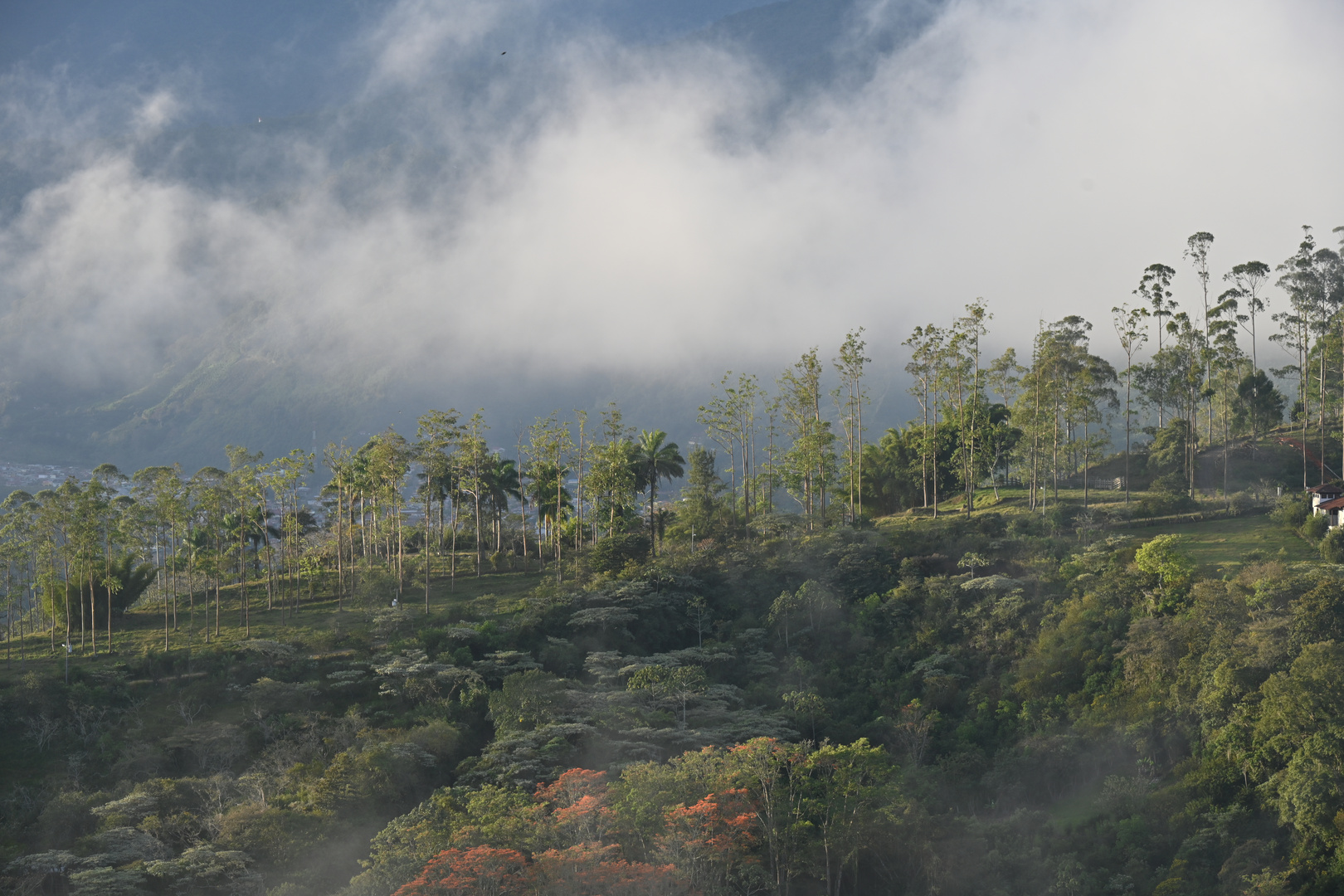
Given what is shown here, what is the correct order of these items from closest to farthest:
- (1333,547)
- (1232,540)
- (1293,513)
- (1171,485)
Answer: (1333,547), (1232,540), (1293,513), (1171,485)

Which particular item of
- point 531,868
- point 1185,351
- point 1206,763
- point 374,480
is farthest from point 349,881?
point 1185,351

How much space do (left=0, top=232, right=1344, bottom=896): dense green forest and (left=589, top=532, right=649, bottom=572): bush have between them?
190 millimetres

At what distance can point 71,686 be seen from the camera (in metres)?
42.5

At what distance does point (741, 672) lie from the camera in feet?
157

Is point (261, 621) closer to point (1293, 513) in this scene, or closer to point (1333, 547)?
point (1333, 547)

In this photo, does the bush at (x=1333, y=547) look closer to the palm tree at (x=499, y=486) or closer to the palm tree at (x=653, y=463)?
the palm tree at (x=653, y=463)

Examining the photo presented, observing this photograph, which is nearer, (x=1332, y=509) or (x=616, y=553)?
(x=1332, y=509)

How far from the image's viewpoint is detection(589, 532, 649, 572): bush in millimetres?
57969

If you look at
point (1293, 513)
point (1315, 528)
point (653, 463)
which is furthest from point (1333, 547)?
point (653, 463)

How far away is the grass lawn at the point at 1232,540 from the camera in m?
46.1

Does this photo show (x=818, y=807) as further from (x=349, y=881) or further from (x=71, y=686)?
(x=71, y=686)

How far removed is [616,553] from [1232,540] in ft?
108

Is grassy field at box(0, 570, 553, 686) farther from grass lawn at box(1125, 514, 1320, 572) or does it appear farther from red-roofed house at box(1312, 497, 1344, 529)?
red-roofed house at box(1312, 497, 1344, 529)

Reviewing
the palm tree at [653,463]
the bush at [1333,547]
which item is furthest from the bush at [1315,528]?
the palm tree at [653,463]
